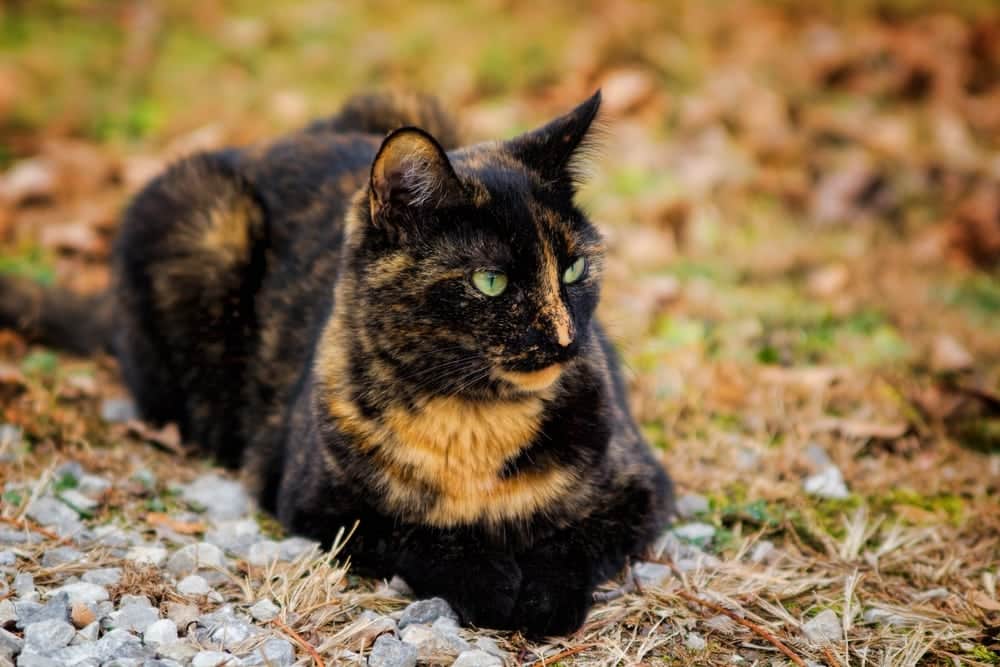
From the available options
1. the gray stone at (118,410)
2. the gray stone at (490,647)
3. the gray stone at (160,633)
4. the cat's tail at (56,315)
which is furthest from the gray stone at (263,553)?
the cat's tail at (56,315)

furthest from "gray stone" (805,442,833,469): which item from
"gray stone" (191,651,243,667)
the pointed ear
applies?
"gray stone" (191,651,243,667)

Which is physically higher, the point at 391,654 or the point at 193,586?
the point at 193,586

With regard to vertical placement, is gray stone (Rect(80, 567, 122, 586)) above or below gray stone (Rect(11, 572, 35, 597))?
below

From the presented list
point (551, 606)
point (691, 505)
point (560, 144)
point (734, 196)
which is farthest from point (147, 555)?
point (734, 196)

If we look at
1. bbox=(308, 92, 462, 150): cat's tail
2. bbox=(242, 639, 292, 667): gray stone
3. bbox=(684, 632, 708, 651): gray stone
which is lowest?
bbox=(684, 632, 708, 651): gray stone

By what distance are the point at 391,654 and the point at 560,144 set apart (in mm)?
1506

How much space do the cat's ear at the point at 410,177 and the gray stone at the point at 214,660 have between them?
3.89 ft

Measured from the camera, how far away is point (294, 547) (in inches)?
119

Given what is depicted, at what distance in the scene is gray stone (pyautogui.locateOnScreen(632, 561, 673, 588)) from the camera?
2.94 meters

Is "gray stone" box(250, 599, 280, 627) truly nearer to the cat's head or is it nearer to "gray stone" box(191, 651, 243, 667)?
"gray stone" box(191, 651, 243, 667)

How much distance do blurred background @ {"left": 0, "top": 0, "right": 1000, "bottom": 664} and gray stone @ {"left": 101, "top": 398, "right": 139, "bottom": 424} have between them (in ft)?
0.40

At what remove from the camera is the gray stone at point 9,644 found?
7.48 ft

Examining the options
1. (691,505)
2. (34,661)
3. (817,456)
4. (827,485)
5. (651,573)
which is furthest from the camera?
(817,456)

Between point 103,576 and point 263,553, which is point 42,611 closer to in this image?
point 103,576
